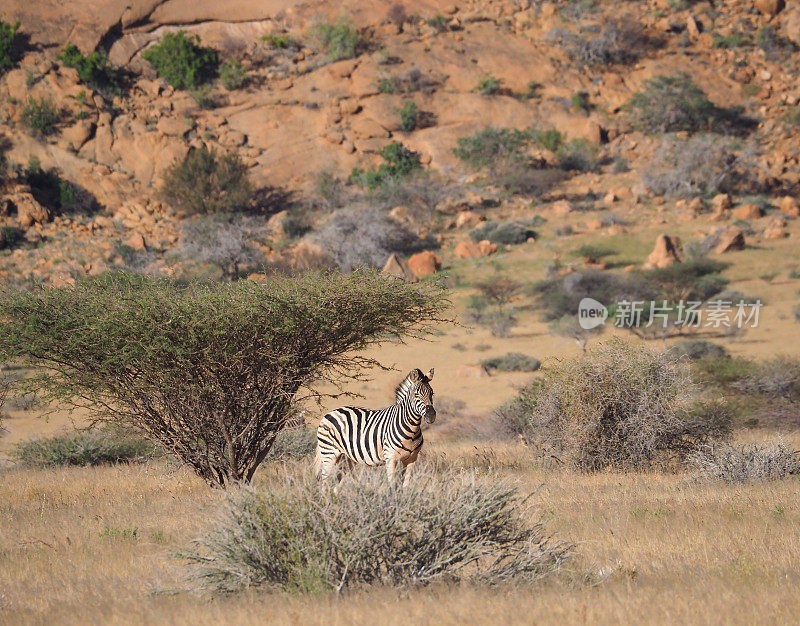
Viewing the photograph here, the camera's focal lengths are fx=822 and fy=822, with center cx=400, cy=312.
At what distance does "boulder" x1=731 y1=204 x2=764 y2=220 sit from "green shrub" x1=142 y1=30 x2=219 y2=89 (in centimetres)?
3665

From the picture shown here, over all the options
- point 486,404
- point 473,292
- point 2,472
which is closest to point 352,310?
point 2,472

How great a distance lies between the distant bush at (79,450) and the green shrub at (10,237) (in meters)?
28.8

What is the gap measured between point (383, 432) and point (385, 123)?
4639 cm

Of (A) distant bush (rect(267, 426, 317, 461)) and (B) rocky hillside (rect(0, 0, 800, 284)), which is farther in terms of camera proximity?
(B) rocky hillside (rect(0, 0, 800, 284))

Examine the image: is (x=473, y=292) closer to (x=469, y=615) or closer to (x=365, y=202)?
(x=365, y=202)

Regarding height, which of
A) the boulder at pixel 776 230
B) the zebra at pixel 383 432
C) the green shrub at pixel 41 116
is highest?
the green shrub at pixel 41 116

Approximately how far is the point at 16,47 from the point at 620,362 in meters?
54.1

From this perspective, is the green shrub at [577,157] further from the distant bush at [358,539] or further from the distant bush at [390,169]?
the distant bush at [358,539]

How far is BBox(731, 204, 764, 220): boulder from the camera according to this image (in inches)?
1603

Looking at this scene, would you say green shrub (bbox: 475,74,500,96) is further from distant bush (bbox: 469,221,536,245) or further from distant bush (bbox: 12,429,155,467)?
distant bush (bbox: 12,429,155,467)

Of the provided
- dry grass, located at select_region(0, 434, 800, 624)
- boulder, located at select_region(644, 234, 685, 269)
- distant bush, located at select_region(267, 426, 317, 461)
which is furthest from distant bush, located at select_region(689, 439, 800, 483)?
boulder, located at select_region(644, 234, 685, 269)

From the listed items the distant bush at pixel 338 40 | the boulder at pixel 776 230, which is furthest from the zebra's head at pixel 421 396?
the distant bush at pixel 338 40

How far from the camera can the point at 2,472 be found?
46.6ft

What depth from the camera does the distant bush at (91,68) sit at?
53656 mm
